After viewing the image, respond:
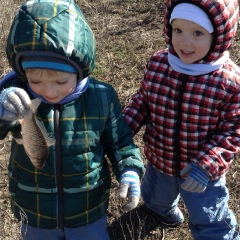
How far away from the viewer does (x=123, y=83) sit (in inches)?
171

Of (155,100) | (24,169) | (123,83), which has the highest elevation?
(155,100)

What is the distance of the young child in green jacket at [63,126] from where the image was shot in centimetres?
185

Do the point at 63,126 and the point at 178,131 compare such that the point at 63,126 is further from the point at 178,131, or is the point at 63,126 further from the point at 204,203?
the point at 204,203

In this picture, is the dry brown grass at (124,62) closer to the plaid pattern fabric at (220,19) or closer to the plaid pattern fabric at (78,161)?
the plaid pattern fabric at (78,161)

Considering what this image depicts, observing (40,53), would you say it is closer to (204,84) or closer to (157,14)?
(204,84)

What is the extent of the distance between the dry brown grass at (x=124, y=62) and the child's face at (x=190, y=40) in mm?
1090

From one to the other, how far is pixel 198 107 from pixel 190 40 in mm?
322

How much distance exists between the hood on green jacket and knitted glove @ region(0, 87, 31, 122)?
171 millimetres

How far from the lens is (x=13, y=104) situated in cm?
181

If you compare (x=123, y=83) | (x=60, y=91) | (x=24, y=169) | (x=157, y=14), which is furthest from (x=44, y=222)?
(x=157, y=14)

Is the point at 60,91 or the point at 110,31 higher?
the point at 60,91

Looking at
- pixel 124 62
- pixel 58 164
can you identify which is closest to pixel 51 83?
pixel 58 164

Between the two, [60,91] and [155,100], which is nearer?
[60,91]

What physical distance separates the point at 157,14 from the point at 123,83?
5.17ft
